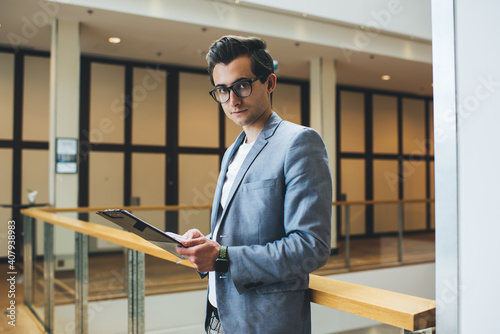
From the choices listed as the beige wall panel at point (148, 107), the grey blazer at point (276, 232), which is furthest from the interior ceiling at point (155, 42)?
the grey blazer at point (276, 232)

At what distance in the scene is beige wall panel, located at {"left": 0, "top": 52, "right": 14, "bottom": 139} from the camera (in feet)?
23.6

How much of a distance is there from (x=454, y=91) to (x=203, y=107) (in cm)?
809

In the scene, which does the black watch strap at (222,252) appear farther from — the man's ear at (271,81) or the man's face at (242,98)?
the man's ear at (271,81)

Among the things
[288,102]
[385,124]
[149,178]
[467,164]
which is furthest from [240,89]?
[385,124]

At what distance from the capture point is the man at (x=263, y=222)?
1124 millimetres

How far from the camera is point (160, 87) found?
8.44m

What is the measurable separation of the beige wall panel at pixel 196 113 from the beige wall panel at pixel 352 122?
326cm

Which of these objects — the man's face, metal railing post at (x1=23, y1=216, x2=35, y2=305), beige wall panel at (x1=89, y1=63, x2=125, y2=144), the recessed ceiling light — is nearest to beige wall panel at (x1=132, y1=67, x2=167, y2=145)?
beige wall panel at (x1=89, y1=63, x2=125, y2=144)

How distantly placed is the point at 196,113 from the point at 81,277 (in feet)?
18.9

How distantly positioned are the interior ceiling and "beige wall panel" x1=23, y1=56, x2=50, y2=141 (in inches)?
11.1

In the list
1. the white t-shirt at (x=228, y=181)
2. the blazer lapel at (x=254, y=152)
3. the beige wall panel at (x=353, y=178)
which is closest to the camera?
the blazer lapel at (x=254, y=152)

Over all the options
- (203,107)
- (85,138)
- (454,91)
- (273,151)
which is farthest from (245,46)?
(203,107)

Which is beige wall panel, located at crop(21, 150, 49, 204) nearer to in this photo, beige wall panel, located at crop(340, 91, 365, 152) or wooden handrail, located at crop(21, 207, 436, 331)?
beige wall panel, located at crop(340, 91, 365, 152)

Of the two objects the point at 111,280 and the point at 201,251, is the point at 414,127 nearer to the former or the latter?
the point at 111,280
